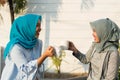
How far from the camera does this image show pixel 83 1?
7980 mm

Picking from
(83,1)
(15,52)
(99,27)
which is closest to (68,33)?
(83,1)

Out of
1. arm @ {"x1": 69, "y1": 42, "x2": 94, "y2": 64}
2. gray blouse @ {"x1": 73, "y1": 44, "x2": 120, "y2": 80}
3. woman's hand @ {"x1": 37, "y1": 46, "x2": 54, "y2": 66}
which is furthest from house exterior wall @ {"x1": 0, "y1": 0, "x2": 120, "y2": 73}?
woman's hand @ {"x1": 37, "y1": 46, "x2": 54, "y2": 66}

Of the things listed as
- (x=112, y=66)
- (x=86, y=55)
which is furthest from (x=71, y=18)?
(x=112, y=66)

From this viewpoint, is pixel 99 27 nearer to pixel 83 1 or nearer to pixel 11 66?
pixel 11 66

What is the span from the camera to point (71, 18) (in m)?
8.02

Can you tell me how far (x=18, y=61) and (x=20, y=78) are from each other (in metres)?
0.20

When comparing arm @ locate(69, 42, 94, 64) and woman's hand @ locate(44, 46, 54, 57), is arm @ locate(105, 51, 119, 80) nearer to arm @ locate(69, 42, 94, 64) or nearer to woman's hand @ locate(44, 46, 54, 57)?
arm @ locate(69, 42, 94, 64)

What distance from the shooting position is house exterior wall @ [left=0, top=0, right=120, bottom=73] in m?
7.92

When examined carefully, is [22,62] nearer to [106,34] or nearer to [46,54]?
[46,54]

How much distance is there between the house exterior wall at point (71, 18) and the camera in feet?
26.0

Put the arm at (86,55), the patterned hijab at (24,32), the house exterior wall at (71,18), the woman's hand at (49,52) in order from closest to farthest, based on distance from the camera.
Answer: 1. the woman's hand at (49,52)
2. the patterned hijab at (24,32)
3. the arm at (86,55)
4. the house exterior wall at (71,18)

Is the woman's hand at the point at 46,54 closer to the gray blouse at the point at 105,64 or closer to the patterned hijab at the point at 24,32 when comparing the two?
the patterned hijab at the point at 24,32

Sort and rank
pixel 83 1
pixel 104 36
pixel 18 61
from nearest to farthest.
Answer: pixel 18 61 < pixel 104 36 < pixel 83 1

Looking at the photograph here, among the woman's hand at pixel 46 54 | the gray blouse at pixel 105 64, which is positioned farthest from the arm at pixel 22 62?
the gray blouse at pixel 105 64
